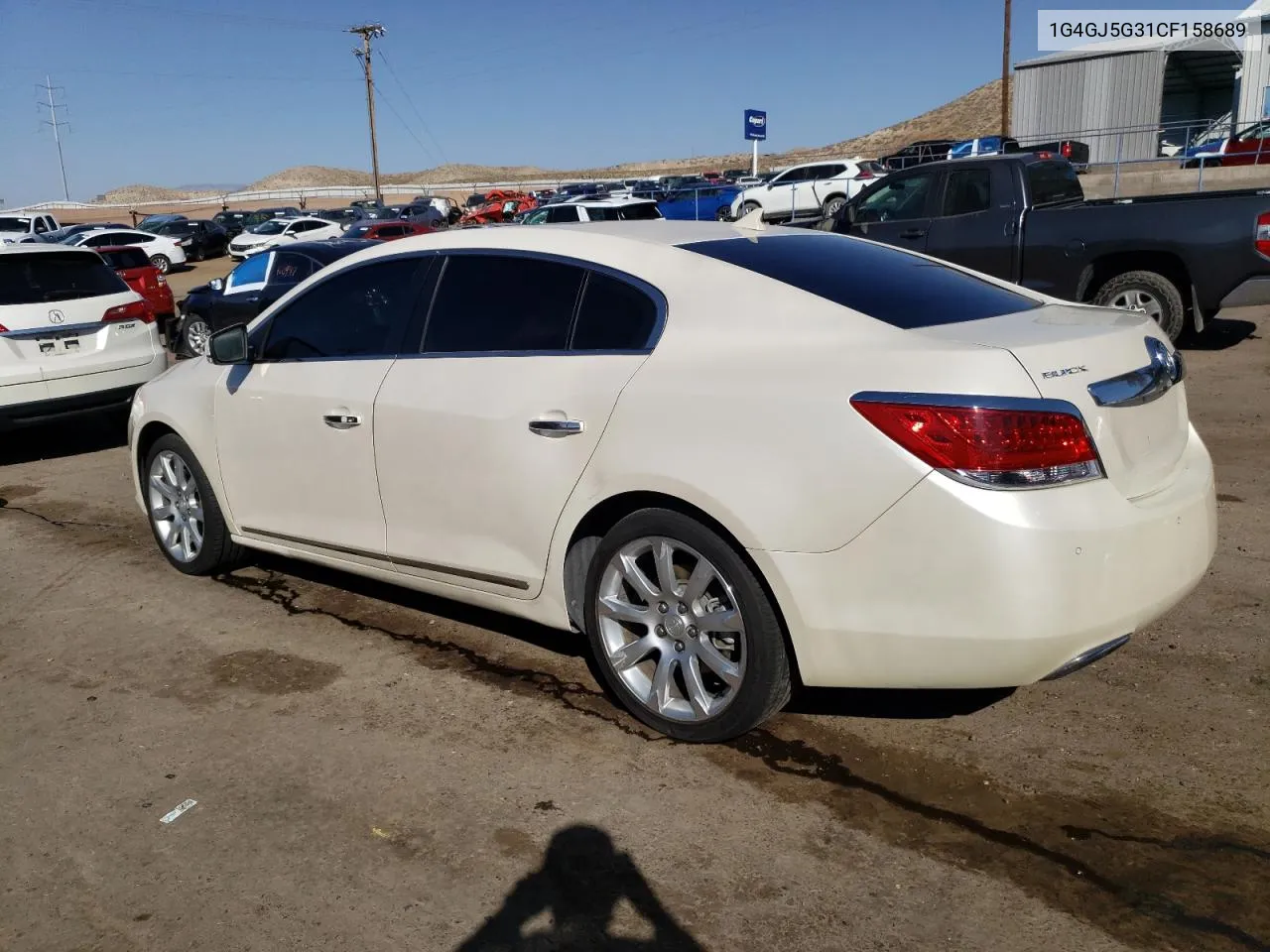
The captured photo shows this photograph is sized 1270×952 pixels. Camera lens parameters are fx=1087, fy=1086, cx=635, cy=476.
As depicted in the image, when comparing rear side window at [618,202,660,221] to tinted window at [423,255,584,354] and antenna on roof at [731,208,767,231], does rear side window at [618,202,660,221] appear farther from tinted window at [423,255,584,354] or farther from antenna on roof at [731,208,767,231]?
tinted window at [423,255,584,354]

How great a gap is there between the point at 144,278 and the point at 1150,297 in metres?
14.4

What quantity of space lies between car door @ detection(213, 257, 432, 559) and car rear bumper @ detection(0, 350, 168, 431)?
3.60 metres

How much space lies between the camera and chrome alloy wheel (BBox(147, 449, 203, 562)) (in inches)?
211

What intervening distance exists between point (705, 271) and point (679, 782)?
1.65 m

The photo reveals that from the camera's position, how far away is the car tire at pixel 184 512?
524 cm

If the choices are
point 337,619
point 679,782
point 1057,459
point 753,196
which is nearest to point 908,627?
point 1057,459

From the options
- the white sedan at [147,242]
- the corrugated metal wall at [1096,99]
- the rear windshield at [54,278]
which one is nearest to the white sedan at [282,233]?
the white sedan at [147,242]

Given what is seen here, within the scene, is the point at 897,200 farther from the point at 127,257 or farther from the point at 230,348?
the point at 127,257

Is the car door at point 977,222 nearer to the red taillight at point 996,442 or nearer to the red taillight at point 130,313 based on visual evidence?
the red taillight at point 130,313

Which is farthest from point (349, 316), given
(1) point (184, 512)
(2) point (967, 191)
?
(2) point (967, 191)

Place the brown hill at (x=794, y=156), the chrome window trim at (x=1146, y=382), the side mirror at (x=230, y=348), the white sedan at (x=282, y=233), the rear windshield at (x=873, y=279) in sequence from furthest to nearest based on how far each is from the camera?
the brown hill at (x=794, y=156)
the white sedan at (x=282, y=233)
the side mirror at (x=230, y=348)
the rear windshield at (x=873, y=279)
the chrome window trim at (x=1146, y=382)

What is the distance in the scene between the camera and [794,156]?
12725cm

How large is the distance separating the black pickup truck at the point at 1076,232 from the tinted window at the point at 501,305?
24.0ft

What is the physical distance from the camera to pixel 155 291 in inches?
673
